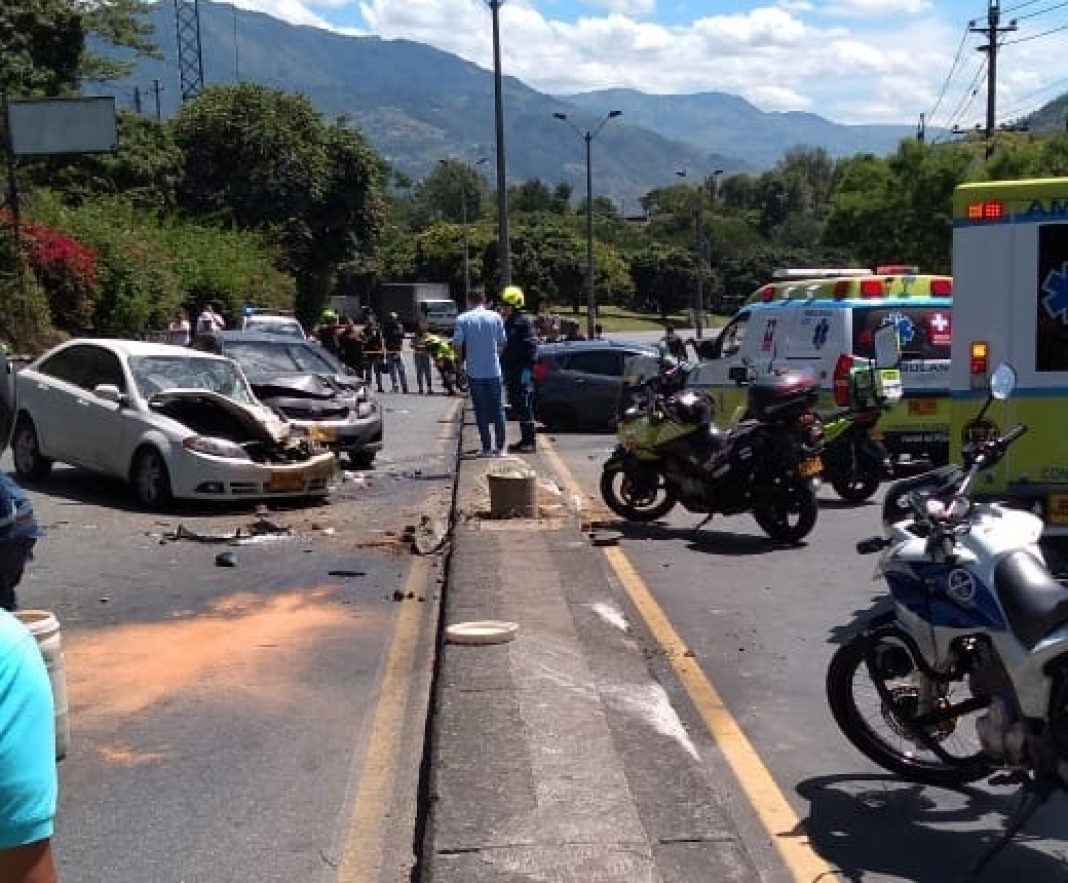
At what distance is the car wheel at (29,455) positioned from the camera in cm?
1367

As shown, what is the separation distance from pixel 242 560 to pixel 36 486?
4.45 meters

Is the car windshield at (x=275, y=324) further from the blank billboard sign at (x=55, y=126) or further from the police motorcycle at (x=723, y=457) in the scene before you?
the police motorcycle at (x=723, y=457)

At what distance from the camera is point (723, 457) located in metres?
10.5

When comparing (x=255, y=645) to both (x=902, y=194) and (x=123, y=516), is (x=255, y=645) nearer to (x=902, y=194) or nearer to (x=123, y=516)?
(x=123, y=516)

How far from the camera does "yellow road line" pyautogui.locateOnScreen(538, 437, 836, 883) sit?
4.56 metres

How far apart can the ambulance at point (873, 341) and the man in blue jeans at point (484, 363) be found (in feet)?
8.75

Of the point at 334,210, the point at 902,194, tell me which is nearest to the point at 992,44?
the point at 902,194

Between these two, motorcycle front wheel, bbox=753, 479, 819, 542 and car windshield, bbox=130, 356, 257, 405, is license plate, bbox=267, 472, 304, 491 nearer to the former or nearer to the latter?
car windshield, bbox=130, 356, 257, 405

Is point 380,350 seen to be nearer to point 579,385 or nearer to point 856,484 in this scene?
point 579,385

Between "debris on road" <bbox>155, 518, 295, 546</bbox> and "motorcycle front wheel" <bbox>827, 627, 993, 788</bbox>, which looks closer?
"motorcycle front wheel" <bbox>827, 627, 993, 788</bbox>

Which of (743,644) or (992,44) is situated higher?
(992,44)

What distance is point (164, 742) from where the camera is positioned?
19.0 ft

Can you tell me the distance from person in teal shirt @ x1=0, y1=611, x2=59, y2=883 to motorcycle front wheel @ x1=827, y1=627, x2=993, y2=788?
11.8ft

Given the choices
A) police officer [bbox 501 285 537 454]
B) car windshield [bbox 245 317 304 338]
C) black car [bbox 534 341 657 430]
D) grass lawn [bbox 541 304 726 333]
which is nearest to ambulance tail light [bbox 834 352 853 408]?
police officer [bbox 501 285 537 454]
